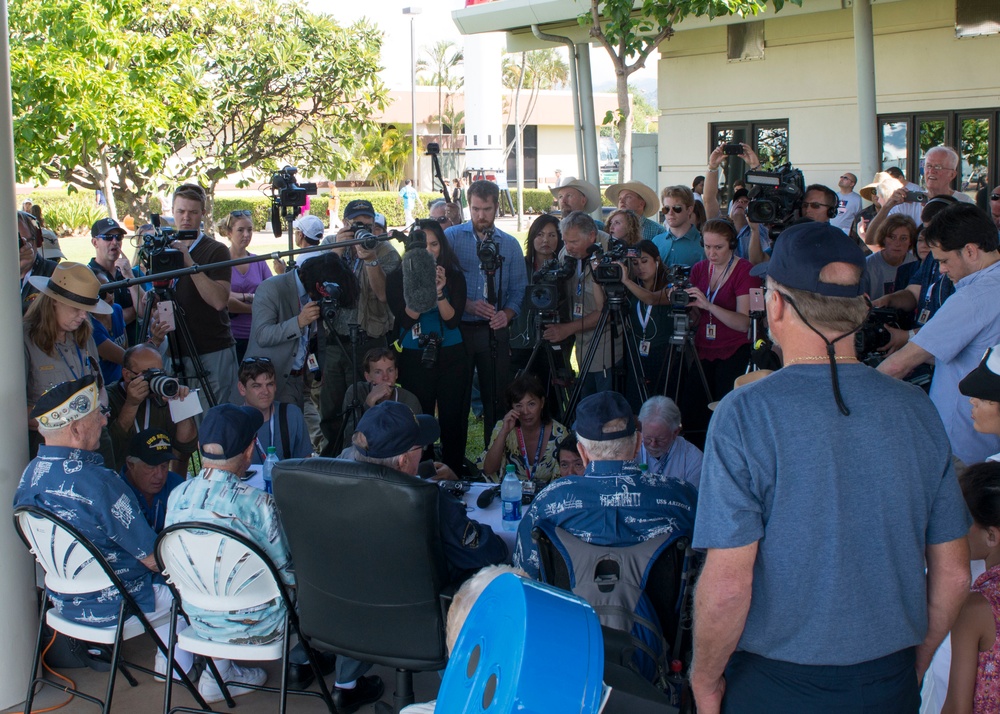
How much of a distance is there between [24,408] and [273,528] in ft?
3.61

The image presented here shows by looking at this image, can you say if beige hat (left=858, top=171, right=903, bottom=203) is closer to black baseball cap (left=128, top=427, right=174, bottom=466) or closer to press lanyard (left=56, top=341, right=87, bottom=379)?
black baseball cap (left=128, top=427, right=174, bottom=466)

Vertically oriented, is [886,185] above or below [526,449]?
above

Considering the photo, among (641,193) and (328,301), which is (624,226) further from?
(328,301)

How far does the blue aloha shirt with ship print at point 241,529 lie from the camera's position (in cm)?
283

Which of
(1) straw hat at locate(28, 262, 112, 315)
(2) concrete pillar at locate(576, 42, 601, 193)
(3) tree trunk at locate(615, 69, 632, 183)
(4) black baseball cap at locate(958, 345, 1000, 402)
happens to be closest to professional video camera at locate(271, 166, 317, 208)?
(1) straw hat at locate(28, 262, 112, 315)

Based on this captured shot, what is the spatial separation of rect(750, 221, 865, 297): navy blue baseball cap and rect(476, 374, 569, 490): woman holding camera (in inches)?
102

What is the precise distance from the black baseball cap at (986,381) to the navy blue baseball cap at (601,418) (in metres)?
1.03

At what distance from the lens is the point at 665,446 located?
390 cm

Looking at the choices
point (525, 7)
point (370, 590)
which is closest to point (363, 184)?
point (525, 7)

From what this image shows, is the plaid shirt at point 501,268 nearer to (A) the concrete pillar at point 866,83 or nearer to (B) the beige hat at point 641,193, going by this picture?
(B) the beige hat at point 641,193

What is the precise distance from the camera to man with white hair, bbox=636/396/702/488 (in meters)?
3.86

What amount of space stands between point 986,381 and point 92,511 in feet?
9.21

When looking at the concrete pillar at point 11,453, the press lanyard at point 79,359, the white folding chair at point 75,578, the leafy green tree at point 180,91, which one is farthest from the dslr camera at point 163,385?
the leafy green tree at point 180,91

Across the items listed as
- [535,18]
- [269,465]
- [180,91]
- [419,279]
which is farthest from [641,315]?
[535,18]
